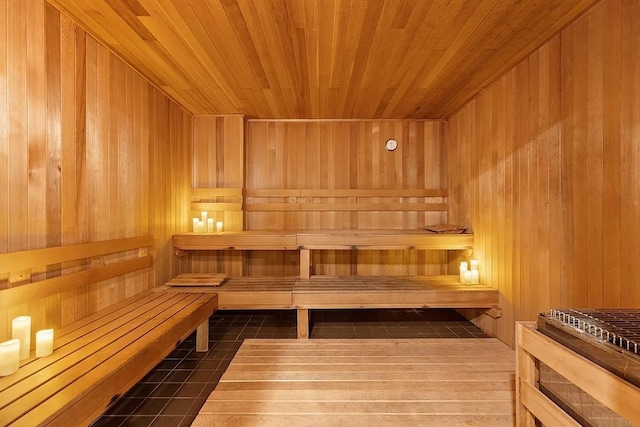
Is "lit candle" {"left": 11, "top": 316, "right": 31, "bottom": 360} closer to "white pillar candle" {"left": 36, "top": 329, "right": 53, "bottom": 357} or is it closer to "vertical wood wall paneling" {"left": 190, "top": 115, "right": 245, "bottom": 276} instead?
"white pillar candle" {"left": 36, "top": 329, "right": 53, "bottom": 357}

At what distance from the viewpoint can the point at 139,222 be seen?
2.78 m

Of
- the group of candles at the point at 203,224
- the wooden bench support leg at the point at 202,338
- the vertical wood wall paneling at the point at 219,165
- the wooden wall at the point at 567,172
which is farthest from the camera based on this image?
the vertical wood wall paneling at the point at 219,165


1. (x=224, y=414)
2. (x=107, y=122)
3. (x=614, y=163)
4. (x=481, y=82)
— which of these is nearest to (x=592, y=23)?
(x=614, y=163)

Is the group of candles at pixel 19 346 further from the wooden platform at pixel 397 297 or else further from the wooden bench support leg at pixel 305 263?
the wooden bench support leg at pixel 305 263

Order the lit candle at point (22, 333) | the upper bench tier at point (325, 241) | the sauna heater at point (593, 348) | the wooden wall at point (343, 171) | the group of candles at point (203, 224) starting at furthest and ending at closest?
the wooden wall at point (343, 171)
the group of candles at point (203, 224)
the upper bench tier at point (325, 241)
the lit candle at point (22, 333)
the sauna heater at point (593, 348)

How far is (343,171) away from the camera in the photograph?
413cm

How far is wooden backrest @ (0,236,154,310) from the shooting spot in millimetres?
1586

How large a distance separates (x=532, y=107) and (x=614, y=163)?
86 cm

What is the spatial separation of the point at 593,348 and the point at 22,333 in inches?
96.5

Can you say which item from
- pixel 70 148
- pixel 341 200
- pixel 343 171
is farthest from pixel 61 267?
pixel 343 171

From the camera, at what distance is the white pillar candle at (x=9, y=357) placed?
136 cm

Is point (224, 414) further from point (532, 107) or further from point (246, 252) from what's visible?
point (532, 107)

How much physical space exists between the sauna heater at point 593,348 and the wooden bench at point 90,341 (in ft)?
6.10

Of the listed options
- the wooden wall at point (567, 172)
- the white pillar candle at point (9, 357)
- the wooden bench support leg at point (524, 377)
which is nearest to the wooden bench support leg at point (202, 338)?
the white pillar candle at point (9, 357)
